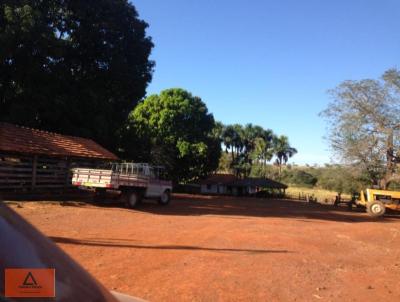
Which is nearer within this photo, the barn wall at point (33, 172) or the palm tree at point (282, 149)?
the barn wall at point (33, 172)

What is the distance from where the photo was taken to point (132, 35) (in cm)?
2805

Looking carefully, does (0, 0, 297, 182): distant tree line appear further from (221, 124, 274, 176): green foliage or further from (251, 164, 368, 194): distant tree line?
(221, 124, 274, 176): green foliage

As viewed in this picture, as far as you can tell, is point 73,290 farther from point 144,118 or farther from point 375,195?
point 144,118

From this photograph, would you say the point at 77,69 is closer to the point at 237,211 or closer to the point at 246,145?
the point at 237,211

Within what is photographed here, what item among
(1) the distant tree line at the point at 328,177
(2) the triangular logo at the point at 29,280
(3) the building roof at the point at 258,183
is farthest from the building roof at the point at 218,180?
(2) the triangular logo at the point at 29,280

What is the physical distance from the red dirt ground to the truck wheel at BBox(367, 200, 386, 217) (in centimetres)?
1180

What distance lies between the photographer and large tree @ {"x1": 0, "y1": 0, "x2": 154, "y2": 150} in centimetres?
2180

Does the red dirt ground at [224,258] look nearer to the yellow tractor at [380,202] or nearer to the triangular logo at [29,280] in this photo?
the triangular logo at [29,280]

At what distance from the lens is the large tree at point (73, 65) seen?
2180cm

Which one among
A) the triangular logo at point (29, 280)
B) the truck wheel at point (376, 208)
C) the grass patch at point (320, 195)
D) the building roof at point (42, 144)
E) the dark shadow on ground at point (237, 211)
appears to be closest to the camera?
the triangular logo at point (29, 280)

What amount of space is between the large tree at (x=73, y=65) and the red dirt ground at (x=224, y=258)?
34.4ft

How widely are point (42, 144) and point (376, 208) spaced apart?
20.5 m

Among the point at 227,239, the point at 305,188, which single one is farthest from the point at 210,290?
the point at 305,188

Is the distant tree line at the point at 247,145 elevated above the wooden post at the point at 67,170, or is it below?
above
